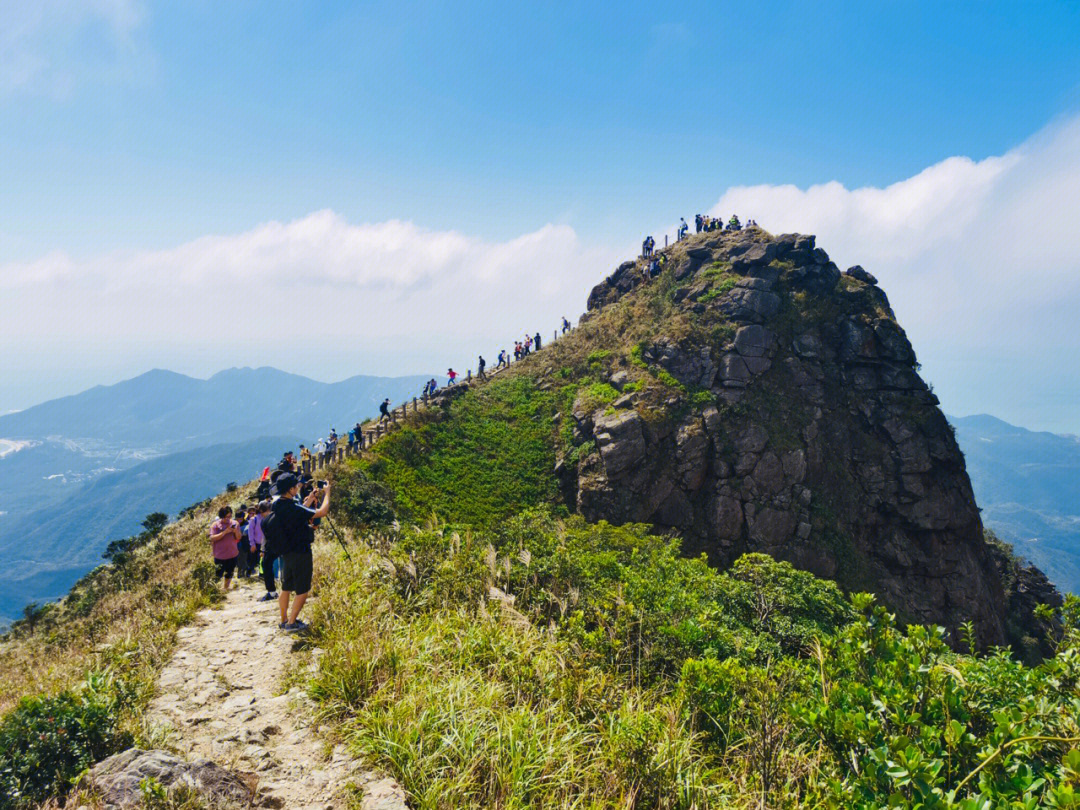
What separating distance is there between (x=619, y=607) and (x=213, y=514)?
20143 mm

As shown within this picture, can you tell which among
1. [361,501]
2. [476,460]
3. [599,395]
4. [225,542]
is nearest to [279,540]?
[225,542]

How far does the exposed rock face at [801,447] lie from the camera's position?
27.2 m

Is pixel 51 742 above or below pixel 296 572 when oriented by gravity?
below

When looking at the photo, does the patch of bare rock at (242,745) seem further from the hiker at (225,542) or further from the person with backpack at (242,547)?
the person with backpack at (242,547)

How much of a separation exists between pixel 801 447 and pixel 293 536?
28.7 meters

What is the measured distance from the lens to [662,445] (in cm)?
2803

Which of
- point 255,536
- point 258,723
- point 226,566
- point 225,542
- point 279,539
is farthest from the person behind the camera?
point 255,536

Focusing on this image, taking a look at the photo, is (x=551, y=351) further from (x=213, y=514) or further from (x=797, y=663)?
(x=797, y=663)

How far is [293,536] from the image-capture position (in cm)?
730

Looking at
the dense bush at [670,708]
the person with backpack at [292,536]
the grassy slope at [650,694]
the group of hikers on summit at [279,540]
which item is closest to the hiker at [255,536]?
the group of hikers on summit at [279,540]

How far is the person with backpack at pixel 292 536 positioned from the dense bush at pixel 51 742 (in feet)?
8.44

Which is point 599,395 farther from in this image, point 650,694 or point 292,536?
point 650,694

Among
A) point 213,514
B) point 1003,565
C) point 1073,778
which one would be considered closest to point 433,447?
point 213,514

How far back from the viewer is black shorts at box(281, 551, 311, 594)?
7.34 metres
